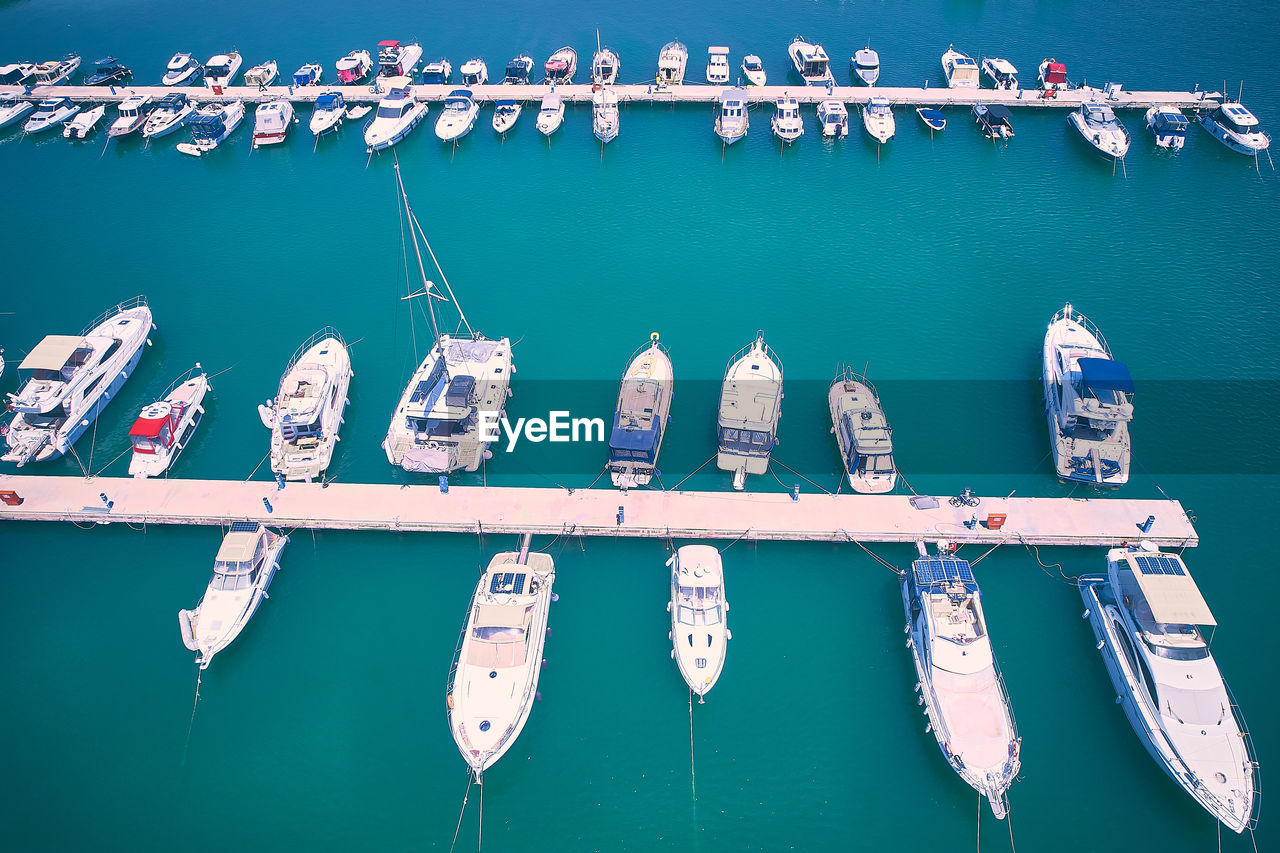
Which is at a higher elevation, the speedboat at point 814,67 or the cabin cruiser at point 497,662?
the speedboat at point 814,67

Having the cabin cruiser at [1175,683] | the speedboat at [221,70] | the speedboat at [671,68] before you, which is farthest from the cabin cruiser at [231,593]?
the speedboat at [221,70]

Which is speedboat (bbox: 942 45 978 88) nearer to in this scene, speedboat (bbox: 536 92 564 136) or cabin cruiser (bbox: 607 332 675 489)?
speedboat (bbox: 536 92 564 136)

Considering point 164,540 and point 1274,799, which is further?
point 164,540

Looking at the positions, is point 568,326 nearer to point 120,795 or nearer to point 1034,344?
point 1034,344

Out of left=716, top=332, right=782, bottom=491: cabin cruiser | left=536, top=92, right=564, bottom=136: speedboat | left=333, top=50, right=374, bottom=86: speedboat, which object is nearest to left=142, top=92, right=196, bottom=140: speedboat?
left=333, top=50, right=374, bottom=86: speedboat

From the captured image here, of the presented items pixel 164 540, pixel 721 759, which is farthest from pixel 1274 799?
pixel 164 540

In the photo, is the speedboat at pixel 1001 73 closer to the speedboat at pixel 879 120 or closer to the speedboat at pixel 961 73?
the speedboat at pixel 961 73

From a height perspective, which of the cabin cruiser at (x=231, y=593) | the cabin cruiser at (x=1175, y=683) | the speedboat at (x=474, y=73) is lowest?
the cabin cruiser at (x=1175, y=683)
